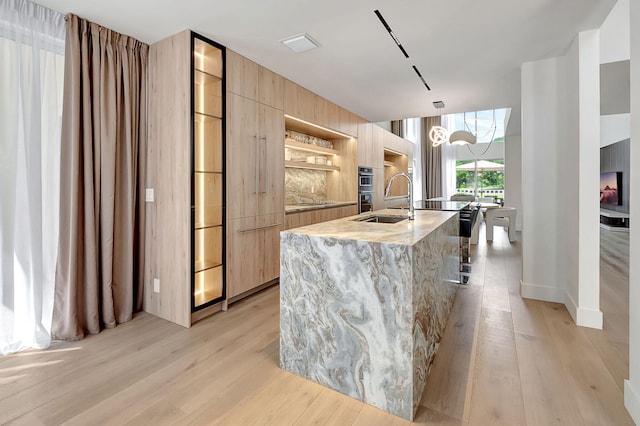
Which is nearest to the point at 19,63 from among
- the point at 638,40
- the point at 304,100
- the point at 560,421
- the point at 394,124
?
the point at 304,100

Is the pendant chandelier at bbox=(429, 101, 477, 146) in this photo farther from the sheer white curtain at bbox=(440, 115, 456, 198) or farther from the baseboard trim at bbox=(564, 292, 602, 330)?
the sheer white curtain at bbox=(440, 115, 456, 198)

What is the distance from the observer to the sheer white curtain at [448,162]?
36.8 feet

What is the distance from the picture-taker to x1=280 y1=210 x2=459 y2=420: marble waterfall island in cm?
161

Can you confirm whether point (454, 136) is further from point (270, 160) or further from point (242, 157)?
point (242, 157)

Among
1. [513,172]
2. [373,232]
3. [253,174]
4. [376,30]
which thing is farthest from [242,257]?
[513,172]

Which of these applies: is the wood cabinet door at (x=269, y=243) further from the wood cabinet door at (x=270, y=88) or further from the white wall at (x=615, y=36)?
the white wall at (x=615, y=36)

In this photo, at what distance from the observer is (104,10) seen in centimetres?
231

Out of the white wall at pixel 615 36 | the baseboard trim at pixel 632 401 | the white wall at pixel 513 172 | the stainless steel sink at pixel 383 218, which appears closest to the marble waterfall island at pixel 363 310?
the stainless steel sink at pixel 383 218

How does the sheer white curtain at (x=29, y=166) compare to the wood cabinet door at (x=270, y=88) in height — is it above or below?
below

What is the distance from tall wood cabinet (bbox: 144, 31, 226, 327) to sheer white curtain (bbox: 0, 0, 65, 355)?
2.24 ft

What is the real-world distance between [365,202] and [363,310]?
423cm

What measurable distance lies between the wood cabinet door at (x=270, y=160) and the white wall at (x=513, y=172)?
7.19 metres

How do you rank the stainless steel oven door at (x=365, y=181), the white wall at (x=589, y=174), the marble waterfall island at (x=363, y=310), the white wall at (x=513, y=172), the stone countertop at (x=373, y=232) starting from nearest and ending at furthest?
the marble waterfall island at (x=363, y=310)
the stone countertop at (x=373, y=232)
the white wall at (x=589, y=174)
the stainless steel oven door at (x=365, y=181)
the white wall at (x=513, y=172)

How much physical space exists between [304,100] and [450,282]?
2.83 metres
